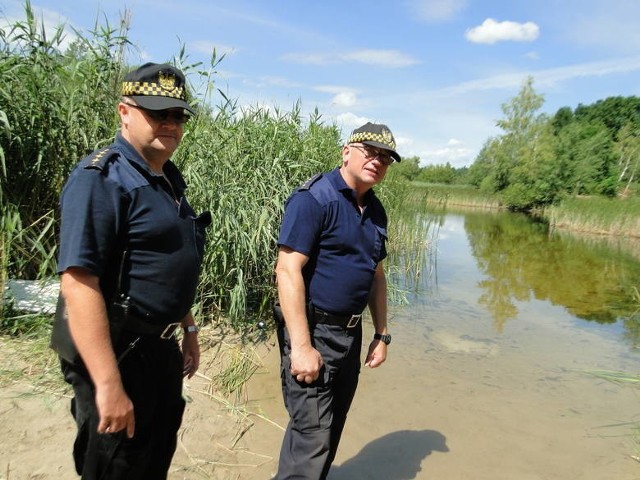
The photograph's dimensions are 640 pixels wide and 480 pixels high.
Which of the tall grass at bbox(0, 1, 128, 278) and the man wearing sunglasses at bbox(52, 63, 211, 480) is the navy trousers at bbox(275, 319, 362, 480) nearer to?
the man wearing sunglasses at bbox(52, 63, 211, 480)

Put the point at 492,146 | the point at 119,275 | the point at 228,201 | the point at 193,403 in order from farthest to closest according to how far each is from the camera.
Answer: the point at 492,146 → the point at 228,201 → the point at 193,403 → the point at 119,275

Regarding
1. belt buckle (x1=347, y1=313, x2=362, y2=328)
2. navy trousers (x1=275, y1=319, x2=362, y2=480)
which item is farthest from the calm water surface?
belt buckle (x1=347, y1=313, x2=362, y2=328)

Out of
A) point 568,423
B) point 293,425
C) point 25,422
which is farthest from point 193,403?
point 568,423

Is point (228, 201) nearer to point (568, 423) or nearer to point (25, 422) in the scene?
point (25, 422)

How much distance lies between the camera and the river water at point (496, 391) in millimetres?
3080

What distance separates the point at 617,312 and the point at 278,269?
25.8 feet

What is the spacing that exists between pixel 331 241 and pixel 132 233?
0.84 m

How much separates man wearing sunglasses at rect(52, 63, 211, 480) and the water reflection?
5918mm

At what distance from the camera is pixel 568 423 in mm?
3732

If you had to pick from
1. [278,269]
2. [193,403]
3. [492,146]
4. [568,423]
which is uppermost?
[492,146]

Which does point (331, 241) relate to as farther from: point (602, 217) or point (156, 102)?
point (602, 217)

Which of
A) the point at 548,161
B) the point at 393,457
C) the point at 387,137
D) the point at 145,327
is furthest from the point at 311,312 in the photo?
the point at 548,161

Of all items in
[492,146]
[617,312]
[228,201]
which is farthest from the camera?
[492,146]

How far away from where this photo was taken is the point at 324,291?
6.15 ft
